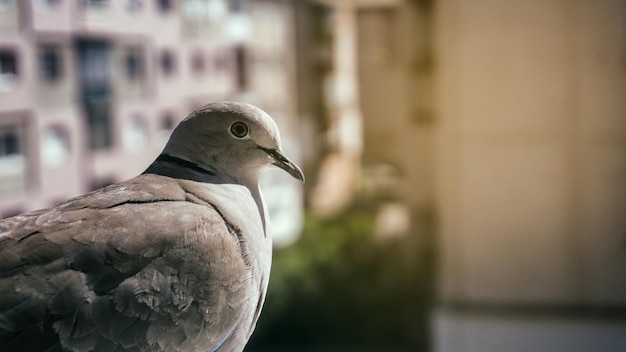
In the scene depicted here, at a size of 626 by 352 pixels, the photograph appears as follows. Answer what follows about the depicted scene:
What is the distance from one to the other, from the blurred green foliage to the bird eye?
300 cm

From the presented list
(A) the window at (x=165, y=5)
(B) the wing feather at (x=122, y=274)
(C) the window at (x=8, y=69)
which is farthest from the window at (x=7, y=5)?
(B) the wing feather at (x=122, y=274)

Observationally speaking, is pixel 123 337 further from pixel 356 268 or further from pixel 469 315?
pixel 356 268

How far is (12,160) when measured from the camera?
2264 mm

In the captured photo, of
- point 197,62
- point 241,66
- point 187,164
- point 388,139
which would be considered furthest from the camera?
point 388,139

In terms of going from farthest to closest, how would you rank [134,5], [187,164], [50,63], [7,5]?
[134,5] < [50,63] < [7,5] < [187,164]

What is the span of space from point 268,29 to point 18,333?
9.55 feet

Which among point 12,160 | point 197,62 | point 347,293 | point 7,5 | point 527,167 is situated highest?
point 7,5

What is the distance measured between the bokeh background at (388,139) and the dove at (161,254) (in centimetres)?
160

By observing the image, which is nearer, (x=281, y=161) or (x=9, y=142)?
(x=281, y=161)

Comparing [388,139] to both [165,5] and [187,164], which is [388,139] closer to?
[165,5]

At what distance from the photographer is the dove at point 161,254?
0.66 meters

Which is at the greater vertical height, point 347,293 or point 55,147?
point 55,147

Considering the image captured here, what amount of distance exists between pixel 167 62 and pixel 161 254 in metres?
2.20

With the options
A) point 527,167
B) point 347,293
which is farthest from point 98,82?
point 347,293
